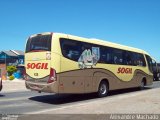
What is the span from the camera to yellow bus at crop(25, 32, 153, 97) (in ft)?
43.9

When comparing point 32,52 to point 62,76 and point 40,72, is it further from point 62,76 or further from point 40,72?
point 62,76

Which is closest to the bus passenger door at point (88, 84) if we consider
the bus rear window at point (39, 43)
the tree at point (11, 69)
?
the bus rear window at point (39, 43)

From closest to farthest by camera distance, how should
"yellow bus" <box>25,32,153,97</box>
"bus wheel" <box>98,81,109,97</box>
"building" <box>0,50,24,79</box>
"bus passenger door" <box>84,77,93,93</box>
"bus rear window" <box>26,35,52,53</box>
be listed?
"yellow bus" <box>25,32,153,97</box>
"bus rear window" <box>26,35,52,53</box>
"bus passenger door" <box>84,77,93,93</box>
"bus wheel" <box>98,81,109,97</box>
"building" <box>0,50,24,79</box>

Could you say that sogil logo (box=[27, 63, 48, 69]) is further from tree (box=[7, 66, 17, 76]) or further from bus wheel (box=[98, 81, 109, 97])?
tree (box=[7, 66, 17, 76])

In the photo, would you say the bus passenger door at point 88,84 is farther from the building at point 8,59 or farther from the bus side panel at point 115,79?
the building at point 8,59

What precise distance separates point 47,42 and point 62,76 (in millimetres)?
1750

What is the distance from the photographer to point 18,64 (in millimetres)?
58656

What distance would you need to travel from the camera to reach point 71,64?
14.0 m

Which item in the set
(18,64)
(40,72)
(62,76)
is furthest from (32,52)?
(18,64)

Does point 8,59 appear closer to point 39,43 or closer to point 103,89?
point 103,89

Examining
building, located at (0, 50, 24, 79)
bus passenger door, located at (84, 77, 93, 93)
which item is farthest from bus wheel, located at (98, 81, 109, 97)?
building, located at (0, 50, 24, 79)

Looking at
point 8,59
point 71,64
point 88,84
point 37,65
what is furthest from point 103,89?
point 8,59

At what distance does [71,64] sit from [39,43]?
6.18ft

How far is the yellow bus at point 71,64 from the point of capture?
13367 millimetres
